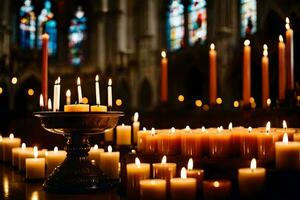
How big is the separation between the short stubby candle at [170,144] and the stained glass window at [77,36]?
655 inches

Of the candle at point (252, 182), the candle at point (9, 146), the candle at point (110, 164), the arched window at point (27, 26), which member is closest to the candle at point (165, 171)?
the candle at point (252, 182)

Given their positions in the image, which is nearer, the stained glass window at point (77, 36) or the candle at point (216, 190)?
the candle at point (216, 190)

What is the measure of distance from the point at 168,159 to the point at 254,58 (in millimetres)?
8665

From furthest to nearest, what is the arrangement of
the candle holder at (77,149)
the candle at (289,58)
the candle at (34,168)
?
1. the candle at (289,58)
2. the candle at (34,168)
3. the candle holder at (77,149)

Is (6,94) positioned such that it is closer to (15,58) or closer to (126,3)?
(15,58)

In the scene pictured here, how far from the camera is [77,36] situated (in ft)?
62.4

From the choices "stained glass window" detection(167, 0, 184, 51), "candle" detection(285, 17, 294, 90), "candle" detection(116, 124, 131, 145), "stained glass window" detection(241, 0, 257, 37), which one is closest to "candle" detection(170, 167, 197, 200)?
"candle" detection(116, 124, 131, 145)

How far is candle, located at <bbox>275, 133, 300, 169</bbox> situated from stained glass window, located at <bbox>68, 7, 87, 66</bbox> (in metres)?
17.1

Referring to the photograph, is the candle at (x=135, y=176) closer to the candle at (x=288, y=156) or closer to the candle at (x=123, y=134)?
the candle at (x=288, y=156)

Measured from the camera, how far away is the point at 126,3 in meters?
17.4

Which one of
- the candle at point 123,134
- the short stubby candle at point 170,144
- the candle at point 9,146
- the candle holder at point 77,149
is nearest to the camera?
the candle holder at point 77,149

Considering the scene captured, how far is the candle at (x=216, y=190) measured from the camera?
1.73 m

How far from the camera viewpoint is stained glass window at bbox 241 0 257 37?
11000mm

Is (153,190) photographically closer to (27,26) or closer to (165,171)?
(165,171)
